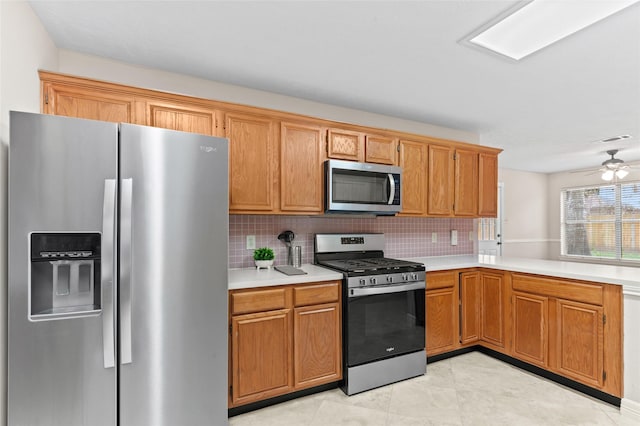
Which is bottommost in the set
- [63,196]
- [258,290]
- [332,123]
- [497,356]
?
[497,356]

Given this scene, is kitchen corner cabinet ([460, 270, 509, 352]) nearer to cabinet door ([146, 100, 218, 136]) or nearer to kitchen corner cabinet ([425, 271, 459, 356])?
kitchen corner cabinet ([425, 271, 459, 356])

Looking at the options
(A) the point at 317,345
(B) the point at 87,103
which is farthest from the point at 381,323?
(B) the point at 87,103

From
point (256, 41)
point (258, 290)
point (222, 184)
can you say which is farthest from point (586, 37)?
point (258, 290)

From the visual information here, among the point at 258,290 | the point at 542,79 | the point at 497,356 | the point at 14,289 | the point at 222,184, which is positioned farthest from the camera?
the point at 497,356

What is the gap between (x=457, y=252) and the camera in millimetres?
4016

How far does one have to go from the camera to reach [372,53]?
2.21m

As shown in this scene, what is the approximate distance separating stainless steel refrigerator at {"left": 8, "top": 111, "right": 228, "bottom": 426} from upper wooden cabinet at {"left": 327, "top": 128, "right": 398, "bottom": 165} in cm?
124

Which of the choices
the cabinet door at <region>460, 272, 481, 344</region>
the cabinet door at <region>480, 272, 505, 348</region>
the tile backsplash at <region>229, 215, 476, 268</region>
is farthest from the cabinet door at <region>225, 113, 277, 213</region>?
the cabinet door at <region>480, 272, 505, 348</region>

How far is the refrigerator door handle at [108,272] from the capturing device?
156 centimetres

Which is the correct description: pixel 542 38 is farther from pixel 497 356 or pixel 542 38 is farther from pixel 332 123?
pixel 497 356

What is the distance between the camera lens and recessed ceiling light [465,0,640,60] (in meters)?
1.70

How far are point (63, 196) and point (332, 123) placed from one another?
2020 millimetres

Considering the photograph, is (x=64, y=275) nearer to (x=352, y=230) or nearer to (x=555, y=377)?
(x=352, y=230)

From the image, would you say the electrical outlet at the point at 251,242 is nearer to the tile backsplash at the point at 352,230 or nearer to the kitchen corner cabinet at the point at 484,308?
the tile backsplash at the point at 352,230
